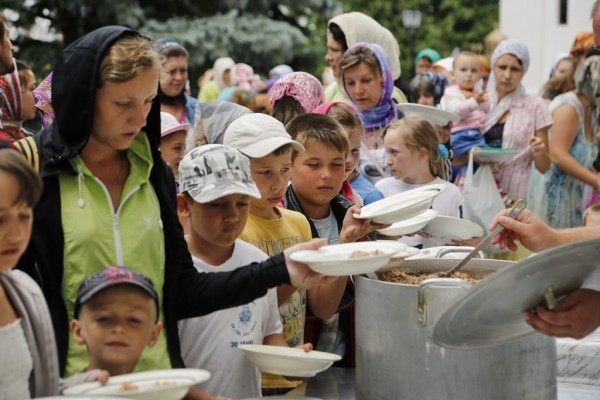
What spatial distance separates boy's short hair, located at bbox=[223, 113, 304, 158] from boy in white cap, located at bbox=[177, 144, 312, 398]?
0.45 metres

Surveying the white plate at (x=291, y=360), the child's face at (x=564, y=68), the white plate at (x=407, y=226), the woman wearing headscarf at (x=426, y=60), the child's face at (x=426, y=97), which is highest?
the woman wearing headscarf at (x=426, y=60)

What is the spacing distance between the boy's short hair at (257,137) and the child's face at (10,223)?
1201 millimetres

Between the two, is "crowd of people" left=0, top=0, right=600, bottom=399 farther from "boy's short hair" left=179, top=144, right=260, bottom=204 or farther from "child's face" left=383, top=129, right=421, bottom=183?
"child's face" left=383, top=129, right=421, bottom=183

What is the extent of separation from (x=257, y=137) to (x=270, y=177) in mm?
142

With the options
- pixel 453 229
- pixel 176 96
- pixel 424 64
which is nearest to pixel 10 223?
pixel 453 229

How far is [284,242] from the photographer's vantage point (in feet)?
10.1

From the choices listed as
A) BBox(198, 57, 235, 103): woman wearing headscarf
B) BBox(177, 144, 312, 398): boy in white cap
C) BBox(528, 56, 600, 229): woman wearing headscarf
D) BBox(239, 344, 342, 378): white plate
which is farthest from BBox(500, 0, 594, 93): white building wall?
BBox(239, 344, 342, 378): white plate

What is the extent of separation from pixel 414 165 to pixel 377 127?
705mm

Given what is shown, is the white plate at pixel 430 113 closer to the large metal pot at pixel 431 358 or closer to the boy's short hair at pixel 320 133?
the boy's short hair at pixel 320 133

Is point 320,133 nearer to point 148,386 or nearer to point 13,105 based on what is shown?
point 148,386

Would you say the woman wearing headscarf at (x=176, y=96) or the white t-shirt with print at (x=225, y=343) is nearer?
the white t-shirt with print at (x=225, y=343)

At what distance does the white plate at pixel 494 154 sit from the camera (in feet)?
20.7

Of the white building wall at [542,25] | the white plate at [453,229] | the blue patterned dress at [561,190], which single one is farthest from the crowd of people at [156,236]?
the white building wall at [542,25]

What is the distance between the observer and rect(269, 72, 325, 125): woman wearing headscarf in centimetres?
456
